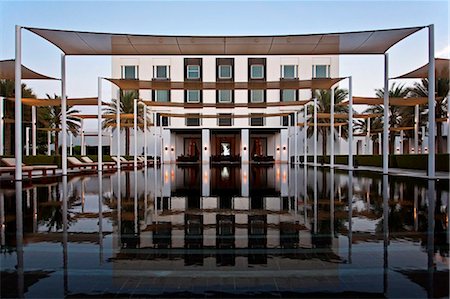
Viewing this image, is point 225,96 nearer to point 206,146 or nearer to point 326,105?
point 206,146

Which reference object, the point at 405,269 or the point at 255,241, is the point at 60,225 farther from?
the point at 405,269

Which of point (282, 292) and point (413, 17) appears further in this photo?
point (413, 17)

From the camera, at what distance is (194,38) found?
42.4 ft

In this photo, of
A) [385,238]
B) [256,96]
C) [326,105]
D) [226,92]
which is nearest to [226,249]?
[385,238]

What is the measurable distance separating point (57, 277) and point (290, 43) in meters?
11.3

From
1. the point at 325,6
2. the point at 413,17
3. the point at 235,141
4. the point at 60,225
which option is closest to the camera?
the point at 60,225

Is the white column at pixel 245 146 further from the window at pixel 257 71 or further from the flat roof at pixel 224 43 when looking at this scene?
the flat roof at pixel 224 43

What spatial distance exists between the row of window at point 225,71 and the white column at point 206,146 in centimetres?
580

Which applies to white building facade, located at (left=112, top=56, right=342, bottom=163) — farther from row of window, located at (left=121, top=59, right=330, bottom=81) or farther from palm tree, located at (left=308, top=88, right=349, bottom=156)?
palm tree, located at (left=308, top=88, right=349, bottom=156)

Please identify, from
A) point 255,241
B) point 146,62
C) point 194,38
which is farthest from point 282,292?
point 146,62

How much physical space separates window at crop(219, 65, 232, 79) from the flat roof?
2676 centimetres

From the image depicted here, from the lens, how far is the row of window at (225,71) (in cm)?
4125

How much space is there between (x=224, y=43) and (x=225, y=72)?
28.3 m

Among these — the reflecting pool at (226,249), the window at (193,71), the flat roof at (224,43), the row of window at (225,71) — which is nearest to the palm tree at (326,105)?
the row of window at (225,71)
